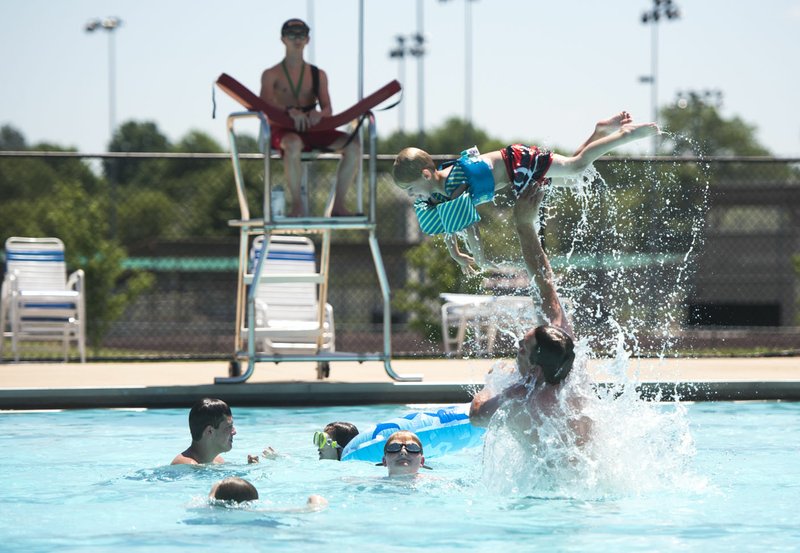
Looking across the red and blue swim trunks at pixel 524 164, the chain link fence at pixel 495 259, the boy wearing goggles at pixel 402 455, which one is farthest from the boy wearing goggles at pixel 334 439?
the red and blue swim trunks at pixel 524 164

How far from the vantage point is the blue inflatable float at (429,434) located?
20.2 ft

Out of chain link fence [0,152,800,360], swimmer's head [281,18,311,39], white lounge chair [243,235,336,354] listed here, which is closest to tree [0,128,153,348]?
chain link fence [0,152,800,360]

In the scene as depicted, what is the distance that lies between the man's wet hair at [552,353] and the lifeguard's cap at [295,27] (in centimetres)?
474

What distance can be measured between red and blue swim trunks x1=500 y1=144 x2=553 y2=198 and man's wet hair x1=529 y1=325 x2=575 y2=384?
1393 millimetres

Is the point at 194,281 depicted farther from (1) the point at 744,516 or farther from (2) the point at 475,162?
(1) the point at 744,516

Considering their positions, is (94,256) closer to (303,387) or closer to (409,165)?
(303,387)

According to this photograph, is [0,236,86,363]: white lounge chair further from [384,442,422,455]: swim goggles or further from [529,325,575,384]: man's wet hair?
[529,325,575,384]: man's wet hair

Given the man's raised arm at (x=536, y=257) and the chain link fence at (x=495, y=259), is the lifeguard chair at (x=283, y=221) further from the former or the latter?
the man's raised arm at (x=536, y=257)

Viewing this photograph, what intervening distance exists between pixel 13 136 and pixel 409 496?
88229 mm

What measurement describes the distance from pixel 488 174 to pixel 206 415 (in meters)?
1.96

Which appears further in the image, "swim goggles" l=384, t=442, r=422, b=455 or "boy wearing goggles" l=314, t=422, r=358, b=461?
"boy wearing goggles" l=314, t=422, r=358, b=461

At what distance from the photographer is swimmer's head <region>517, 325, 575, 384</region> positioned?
5.06 m

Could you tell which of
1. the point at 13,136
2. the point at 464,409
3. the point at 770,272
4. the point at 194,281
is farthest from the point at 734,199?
the point at 13,136

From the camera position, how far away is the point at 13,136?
87.9 meters
